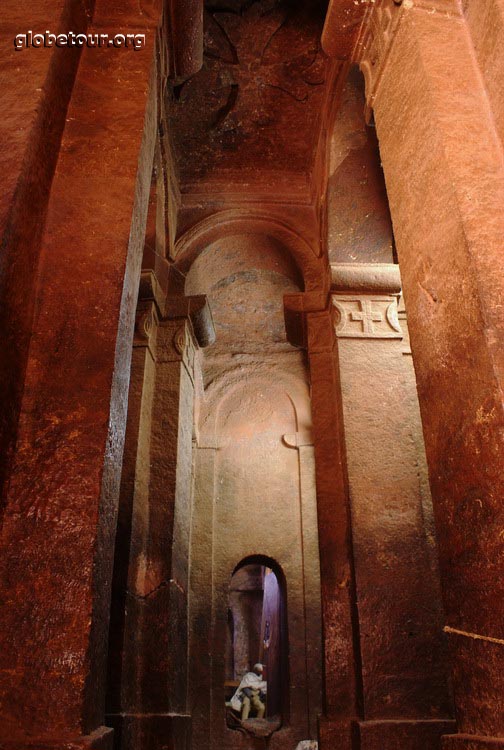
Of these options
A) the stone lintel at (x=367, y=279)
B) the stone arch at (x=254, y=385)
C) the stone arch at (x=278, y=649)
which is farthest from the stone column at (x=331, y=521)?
the stone arch at (x=278, y=649)

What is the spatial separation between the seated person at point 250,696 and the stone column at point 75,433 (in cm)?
912

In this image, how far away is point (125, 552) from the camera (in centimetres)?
404

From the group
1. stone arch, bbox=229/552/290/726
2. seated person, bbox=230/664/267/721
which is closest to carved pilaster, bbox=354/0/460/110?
stone arch, bbox=229/552/290/726

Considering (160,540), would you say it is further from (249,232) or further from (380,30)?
(380,30)

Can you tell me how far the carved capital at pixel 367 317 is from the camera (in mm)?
4676

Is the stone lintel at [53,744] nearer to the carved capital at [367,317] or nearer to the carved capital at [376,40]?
the carved capital at [376,40]

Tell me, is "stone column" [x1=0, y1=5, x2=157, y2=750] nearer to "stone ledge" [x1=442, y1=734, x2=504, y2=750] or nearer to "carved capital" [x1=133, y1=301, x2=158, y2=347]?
"stone ledge" [x1=442, y1=734, x2=504, y2=750]

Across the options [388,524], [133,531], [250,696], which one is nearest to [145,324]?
[133,531]

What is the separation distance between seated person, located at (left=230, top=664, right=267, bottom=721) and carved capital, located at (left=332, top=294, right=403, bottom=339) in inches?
302

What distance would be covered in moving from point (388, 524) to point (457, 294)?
97.6 inches

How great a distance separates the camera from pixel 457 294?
1.91m

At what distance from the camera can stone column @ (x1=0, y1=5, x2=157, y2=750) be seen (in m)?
1.60

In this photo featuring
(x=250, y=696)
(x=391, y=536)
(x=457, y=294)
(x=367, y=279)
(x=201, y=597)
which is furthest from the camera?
(x=250, y=696)

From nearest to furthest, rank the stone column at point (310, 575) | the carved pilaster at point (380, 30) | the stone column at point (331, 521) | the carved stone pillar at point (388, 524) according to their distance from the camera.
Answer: the carved pilaster at point (380, 30) → the carved stone pillar at point (388, 524) → the stone column at point (331, 521) → the stone column at point (310, 575)
